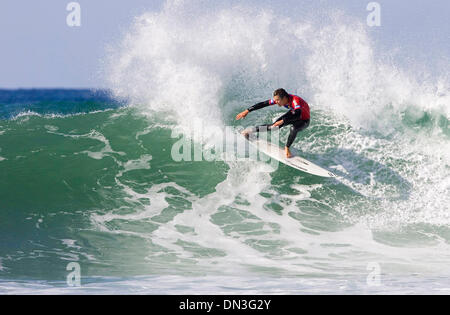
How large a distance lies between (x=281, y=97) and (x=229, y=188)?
1828 millimetres

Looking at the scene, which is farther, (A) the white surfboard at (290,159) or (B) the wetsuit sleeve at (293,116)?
(A) the white surfboard at (290,159)

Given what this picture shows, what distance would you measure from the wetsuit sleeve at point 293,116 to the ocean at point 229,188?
111 cm

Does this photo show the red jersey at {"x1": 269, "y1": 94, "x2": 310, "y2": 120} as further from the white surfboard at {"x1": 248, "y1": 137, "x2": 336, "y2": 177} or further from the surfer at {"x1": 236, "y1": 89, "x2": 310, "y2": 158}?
the white surfboard at {"x1": 248, "y1": 137, "x2": 336, "y2": 177}

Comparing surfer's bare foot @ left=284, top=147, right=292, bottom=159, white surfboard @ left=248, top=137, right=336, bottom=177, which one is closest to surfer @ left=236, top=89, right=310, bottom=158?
surfer's bare foot @ left=284, top=147, right=292, bottom=159

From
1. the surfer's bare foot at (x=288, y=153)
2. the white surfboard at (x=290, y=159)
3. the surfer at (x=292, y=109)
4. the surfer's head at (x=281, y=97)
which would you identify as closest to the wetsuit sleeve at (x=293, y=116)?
the surfer at (x=292, y=109)

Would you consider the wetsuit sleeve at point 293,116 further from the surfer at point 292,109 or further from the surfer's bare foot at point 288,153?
the surfer's bare foot at point 288,153

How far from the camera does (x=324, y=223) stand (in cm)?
822

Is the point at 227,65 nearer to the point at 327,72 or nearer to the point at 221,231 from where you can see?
the point at 327,72

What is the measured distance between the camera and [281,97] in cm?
852

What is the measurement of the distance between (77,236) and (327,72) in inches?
267

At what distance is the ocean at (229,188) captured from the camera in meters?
6.27

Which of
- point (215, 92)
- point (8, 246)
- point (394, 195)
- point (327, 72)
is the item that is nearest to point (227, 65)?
point (215, 92)

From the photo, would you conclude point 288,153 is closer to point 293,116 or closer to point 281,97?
point 293,116

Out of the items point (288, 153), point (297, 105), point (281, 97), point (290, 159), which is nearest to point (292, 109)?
point (297, 105)
